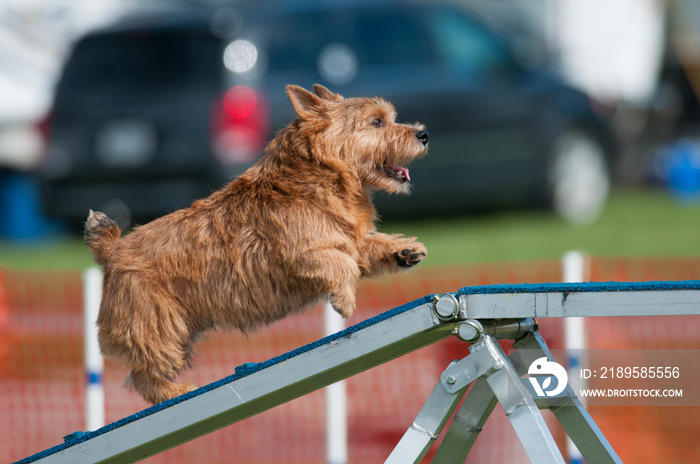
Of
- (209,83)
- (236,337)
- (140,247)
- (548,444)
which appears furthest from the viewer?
(209,83)

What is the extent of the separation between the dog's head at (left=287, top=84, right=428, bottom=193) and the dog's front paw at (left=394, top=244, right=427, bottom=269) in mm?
290

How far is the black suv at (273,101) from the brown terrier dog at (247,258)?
5407 millimetres

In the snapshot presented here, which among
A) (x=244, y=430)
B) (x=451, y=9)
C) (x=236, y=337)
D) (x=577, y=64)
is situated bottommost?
(x=244, y=430)

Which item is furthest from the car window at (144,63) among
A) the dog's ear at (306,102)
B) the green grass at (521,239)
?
the dog's ear at (306,102)

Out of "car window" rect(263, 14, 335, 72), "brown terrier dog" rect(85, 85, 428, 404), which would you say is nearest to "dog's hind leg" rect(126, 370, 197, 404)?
"brown terrier dog" rect(85, 85, 428, 404)

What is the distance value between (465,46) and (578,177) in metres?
1.90

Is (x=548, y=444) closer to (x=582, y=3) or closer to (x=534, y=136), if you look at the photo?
(x=534, y=136)

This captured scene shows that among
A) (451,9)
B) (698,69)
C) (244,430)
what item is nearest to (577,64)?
(698,69)

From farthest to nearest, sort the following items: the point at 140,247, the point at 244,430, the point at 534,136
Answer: the point at 534,136, the point at 244,430, the point at 140,247

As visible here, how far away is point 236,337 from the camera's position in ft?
23.6

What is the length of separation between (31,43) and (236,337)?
7.05 metres

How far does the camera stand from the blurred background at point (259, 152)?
250 inches

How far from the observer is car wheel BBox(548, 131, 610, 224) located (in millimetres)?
9641

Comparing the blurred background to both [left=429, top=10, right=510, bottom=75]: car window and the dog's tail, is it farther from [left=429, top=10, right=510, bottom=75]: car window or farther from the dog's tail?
the dog's tail
